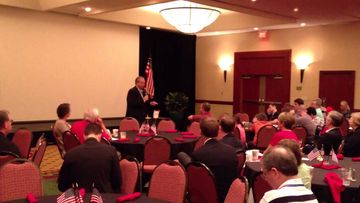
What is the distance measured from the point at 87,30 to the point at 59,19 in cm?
86

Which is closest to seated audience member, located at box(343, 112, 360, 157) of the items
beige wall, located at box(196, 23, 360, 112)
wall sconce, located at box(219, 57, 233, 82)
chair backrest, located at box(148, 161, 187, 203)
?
chair backrest, located at box(148, 161, 187, 203)

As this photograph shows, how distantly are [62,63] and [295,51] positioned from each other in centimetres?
678

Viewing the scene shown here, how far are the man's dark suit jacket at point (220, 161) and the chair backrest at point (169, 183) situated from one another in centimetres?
54

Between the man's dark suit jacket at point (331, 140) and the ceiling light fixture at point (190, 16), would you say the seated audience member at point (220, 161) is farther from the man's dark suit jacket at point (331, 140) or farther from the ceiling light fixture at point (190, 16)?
the ceiling light fixture at point (190, 16)

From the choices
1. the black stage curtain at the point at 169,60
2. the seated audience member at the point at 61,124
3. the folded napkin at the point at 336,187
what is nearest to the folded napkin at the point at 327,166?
the folded napkin at the point at 336,187

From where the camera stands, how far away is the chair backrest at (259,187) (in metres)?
3.45

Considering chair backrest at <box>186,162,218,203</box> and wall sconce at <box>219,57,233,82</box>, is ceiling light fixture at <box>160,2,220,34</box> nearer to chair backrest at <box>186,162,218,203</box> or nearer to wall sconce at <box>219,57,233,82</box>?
wall sconce at <box>219,57,233,82</box>

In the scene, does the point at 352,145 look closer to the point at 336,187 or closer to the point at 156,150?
the point at 336,187

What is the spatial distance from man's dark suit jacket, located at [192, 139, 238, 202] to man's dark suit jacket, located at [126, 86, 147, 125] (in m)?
4.46

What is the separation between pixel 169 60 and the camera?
1391 centimetres

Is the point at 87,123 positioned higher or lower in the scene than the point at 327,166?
higher

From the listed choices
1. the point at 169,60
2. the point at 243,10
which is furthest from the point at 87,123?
the point at 169,60

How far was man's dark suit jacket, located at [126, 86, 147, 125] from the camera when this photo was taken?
8.47 m

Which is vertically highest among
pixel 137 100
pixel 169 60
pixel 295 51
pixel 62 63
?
pixel 295 51
